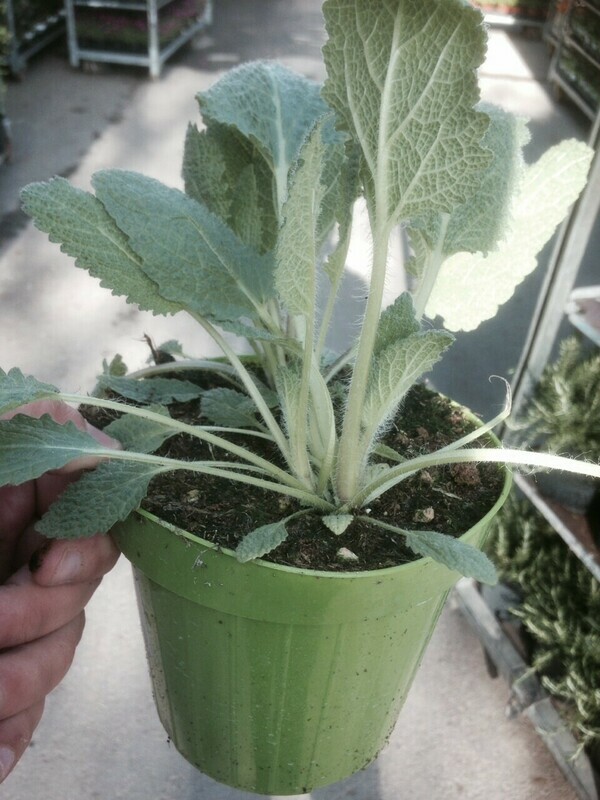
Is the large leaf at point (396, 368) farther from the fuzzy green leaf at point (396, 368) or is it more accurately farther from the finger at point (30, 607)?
the finger at point (30, 607)

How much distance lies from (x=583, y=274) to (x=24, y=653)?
1816 mm

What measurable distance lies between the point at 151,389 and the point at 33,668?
0.83ft

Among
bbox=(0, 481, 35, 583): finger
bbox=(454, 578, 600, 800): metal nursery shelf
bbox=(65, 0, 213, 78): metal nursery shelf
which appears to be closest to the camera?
bbox=(0, 481, 35, 583): finger

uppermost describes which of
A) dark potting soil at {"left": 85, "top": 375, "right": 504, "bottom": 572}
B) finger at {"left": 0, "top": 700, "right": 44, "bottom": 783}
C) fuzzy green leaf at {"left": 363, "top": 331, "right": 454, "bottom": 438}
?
fuzzy green leaf at {"left": 363, "top": 331, "right": 454, "bottom": 438}

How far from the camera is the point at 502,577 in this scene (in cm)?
126

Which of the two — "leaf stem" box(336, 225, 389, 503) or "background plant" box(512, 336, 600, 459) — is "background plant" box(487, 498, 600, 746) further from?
"leaf stem" box(336, 225, 389, 503)

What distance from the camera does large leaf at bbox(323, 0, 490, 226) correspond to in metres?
0.46

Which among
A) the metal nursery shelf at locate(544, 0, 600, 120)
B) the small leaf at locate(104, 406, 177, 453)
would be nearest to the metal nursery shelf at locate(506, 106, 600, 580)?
the metal nursery shelf at locate(544, 0, 600, 120)

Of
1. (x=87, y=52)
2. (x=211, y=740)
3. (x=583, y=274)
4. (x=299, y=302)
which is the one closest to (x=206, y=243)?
(x=299, y=302)

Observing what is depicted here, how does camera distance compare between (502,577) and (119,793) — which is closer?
(119,793)

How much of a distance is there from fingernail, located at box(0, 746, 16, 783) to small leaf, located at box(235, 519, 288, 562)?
0.25 meters

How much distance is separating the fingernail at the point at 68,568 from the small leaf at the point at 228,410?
0.16 m

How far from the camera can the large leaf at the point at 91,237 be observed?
24.0 inches

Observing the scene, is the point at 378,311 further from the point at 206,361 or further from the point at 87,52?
the point at 87,52
